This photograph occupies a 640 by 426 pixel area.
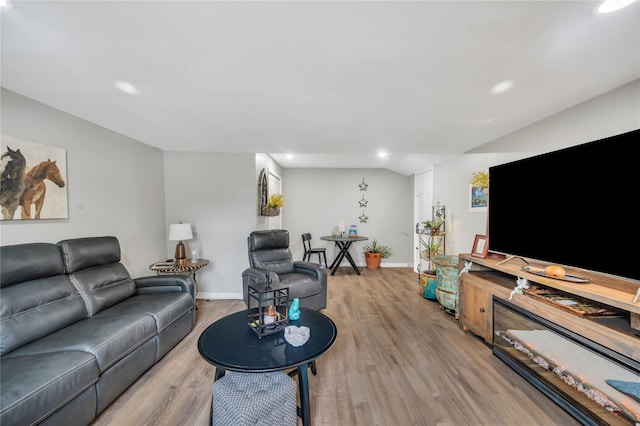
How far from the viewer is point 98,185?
2.64m

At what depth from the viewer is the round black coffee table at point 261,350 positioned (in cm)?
144

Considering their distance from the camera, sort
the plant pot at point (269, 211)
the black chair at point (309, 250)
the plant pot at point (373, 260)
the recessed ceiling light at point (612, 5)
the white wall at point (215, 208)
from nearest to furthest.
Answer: the recessed ceiling light at point (612, 5), the white wall at point (215, 208), the plant pot at point (269, 211), the black chair at point (309, 250), the plant pot at point (373, 260)

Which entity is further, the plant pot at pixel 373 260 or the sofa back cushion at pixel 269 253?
the plant pot at pixel 373 260

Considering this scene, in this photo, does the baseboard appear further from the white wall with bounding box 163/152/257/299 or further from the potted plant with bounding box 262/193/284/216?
the potted plant with bounding box 262/193/284/216

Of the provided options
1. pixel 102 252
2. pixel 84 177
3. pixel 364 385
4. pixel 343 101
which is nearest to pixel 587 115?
pixel 343 101

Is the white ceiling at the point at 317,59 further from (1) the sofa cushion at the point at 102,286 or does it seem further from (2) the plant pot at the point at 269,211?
(2) the plant pot at the point at 269,211

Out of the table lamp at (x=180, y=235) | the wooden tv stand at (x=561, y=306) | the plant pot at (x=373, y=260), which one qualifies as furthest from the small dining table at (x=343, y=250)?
the table lamp at (x=180, y=235)

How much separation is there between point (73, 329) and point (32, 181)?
4.06ft

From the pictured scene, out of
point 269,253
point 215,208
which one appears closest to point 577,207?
point 269,253

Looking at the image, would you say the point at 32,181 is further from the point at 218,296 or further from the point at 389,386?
the point at 389,386

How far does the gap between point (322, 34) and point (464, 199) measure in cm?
323

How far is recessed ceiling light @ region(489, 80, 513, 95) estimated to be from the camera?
1747 mm

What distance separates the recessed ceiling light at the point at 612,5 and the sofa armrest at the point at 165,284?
349cm

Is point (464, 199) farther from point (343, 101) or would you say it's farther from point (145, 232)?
point (145, 232)
